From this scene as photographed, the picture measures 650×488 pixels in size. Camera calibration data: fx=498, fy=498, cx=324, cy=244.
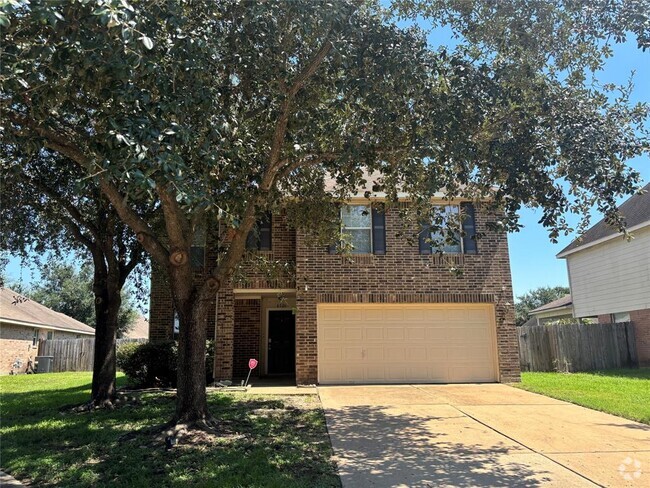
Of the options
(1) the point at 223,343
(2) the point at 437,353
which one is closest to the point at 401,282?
(2) the point at 437,353

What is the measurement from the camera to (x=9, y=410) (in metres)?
10.1

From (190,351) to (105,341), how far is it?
353cm

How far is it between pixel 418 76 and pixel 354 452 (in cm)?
515

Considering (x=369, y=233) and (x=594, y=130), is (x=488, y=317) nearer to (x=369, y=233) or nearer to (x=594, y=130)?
(x=369, y=233)

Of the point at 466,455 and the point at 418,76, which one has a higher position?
the point at 418,76

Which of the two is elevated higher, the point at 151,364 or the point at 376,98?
the point at 376,98

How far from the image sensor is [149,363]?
1302 centimetres

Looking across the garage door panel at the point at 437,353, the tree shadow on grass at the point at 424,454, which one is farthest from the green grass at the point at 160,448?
the garage door panel at the point at 437,353

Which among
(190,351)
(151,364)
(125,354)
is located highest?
(190,351)

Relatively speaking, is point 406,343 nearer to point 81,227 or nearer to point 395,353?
point 395,353

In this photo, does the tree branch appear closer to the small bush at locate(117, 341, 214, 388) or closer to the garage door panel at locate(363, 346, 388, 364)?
the small bush at locate(117, 341, 214, 388)

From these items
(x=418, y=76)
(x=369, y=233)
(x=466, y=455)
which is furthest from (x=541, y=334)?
(x=418, y=76)

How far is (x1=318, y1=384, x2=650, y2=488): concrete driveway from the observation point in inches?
217

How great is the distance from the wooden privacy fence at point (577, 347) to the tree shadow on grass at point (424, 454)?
394 inches
